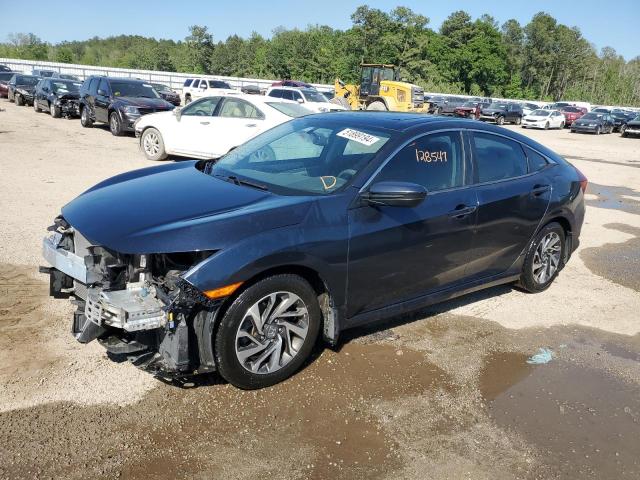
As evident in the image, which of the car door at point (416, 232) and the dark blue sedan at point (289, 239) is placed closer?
the dark blue sedan at point (289, 239)

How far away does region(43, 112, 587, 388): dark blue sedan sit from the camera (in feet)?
10.4

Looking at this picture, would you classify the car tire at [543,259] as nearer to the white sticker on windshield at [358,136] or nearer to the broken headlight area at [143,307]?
the white sticker on windshield at [358,136]

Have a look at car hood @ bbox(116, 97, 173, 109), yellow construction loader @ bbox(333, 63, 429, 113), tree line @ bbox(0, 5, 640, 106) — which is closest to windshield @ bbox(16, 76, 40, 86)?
car hood @ bbox(116, 97, 173, 109)

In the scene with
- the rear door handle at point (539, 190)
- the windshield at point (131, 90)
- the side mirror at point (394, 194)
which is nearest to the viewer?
the side mirror at point (394, 194)

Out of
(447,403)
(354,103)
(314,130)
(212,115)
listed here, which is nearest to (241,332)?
(447,403)

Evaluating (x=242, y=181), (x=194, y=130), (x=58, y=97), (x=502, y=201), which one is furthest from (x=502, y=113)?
(x=242, y=181)

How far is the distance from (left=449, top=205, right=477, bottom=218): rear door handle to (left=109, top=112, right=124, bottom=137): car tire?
13.9 metres

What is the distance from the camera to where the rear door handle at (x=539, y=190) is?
502 cm

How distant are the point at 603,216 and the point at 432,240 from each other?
7.04 metres

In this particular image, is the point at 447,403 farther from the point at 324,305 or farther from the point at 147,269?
the point at 147,269

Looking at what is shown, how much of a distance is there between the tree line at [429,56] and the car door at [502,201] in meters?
72.0

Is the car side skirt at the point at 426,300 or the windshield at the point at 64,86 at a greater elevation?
the windshield at the point at 64,86

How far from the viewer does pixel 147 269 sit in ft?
10.6

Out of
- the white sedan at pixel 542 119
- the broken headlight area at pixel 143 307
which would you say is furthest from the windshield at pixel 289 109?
the white sedan at pixel 542 119
